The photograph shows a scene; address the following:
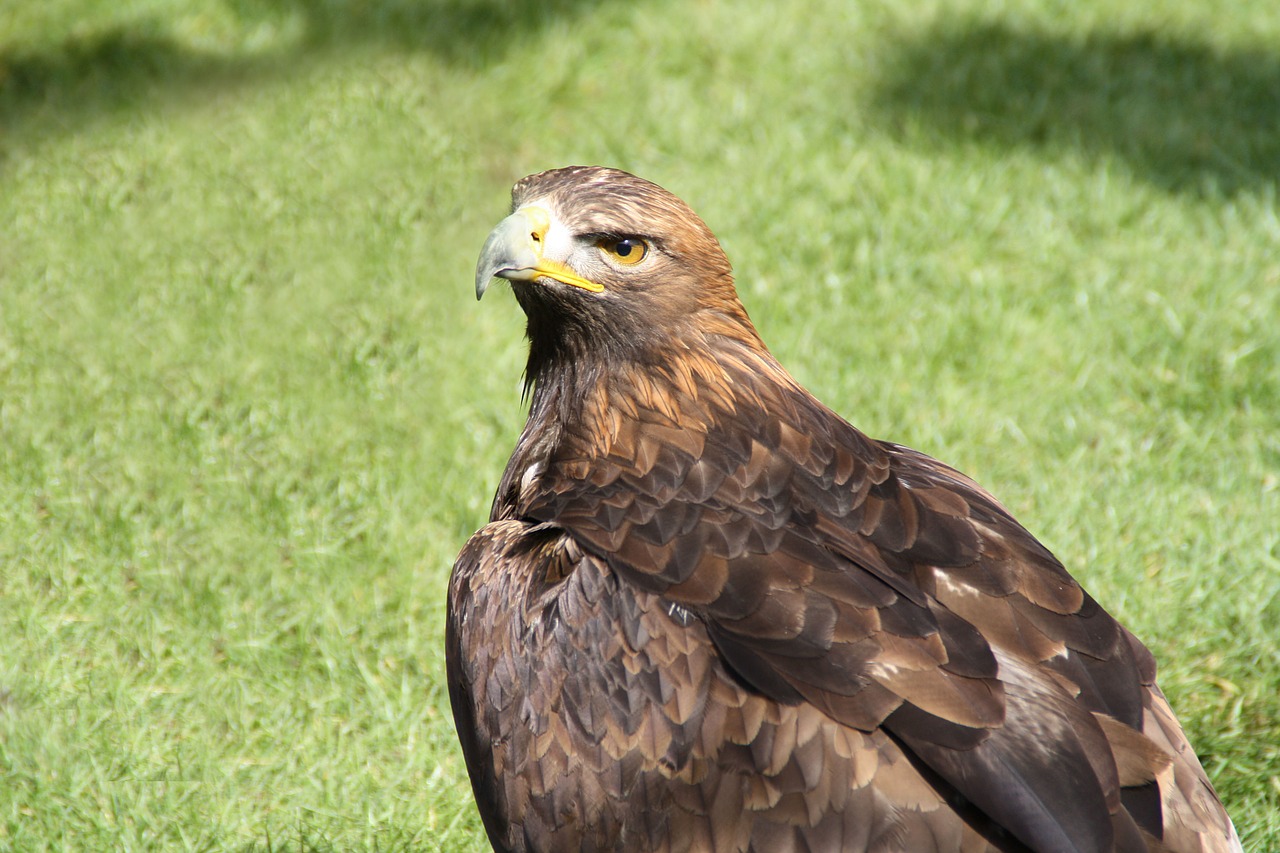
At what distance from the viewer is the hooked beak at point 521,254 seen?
3299mm

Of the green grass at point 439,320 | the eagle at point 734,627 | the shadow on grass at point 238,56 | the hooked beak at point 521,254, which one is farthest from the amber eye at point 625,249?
the shadow on grass at point 238,56

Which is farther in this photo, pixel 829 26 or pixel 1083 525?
pixel 829 26

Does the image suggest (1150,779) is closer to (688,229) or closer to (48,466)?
(688,229)

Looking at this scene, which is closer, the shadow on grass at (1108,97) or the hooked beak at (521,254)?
the hooked beak at (521,254)

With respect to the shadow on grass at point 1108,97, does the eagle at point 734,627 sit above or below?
below

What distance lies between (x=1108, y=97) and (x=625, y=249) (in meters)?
5.20

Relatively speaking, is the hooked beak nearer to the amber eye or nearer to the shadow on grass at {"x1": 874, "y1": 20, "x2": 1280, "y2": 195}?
the amber eye

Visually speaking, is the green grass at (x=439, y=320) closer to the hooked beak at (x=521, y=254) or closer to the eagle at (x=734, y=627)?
the eagle at (x=734, y=627)

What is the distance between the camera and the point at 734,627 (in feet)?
9.61

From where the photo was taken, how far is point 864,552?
317 centimetres

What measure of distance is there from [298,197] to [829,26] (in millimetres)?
3506

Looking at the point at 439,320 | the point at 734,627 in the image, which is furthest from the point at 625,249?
the point at 439,320

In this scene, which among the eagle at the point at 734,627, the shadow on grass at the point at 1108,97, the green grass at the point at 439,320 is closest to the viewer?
the eagle at the point at 734,627

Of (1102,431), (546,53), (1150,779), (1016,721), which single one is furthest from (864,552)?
(546,53)
